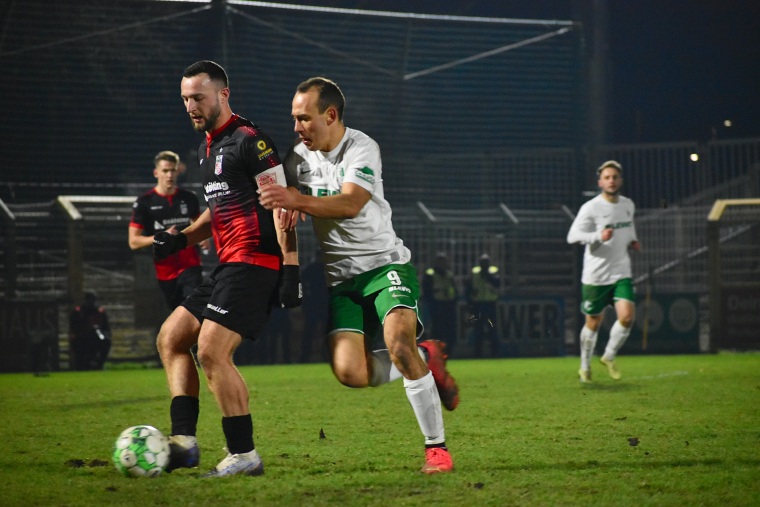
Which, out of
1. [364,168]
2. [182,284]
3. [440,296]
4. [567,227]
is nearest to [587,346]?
[182,284]

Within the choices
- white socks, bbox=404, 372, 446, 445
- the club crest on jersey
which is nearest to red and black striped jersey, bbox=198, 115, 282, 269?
the club crest on jersey

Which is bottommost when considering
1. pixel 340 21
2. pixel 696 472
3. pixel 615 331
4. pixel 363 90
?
pixel 696 472

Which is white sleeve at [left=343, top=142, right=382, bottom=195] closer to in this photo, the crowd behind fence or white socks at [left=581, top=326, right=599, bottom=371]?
white socks at [left=581, top=326, right=599, bottom=371]

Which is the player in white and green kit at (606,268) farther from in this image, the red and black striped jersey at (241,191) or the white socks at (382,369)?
the red and black striped jersey at (241,191)

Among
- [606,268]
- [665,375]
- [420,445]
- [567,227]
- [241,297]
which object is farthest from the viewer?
[567,227]

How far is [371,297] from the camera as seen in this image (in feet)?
19.5

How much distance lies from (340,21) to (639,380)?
488 inches

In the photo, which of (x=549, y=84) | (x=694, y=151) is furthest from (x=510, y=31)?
(x=694, y=151)

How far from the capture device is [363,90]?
22.2m

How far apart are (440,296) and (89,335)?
19.5ft

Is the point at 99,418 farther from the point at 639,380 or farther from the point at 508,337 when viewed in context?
the point at 508,337

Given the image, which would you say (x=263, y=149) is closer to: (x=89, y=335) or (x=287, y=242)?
(x=287, y=242)

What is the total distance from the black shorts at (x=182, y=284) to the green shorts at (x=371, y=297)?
5.09 metres

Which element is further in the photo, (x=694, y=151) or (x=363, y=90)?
(x=363, y=90)
